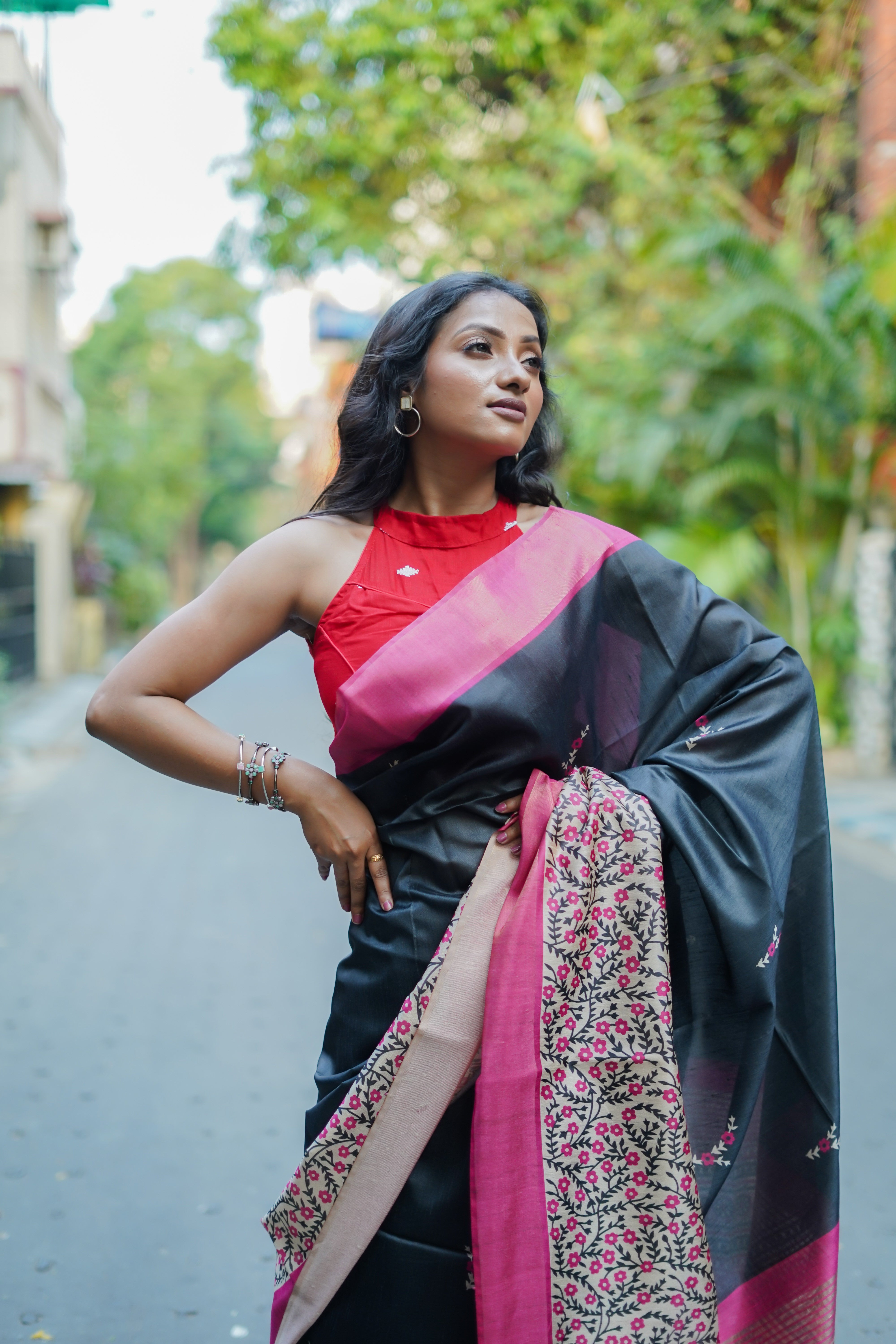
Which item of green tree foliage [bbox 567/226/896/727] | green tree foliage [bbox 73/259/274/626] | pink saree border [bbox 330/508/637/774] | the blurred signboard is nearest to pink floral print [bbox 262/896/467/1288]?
pink saree border [bbox 330/508/637/774]

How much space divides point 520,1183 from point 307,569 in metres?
0.89

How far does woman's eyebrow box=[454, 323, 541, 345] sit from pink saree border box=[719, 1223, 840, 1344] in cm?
140

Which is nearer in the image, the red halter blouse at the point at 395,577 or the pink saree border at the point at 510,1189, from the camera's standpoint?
the pink saree border at the point at 510,1189

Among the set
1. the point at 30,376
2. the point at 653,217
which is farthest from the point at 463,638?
the point at 30,376

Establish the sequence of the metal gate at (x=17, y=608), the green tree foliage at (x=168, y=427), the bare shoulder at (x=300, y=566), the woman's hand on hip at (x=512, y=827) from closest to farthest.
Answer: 1. the woman's hand on hip at (x=512, y=827)
2. the bare shoulder at (x=300, y=566)
3. the metal gate at (x=17, y=608)
4. the green tree foliage at (x=168, y=427)

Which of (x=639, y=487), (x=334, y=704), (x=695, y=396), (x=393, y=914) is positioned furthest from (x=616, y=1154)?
(x=695, y=396)

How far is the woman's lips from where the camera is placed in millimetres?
1803

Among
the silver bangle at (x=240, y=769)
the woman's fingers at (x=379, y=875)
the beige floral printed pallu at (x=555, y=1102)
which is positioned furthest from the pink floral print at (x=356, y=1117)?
the silver bangle at (x=240, y=769)

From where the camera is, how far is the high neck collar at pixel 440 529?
190cm

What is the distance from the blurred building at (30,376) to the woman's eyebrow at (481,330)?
11489 mm

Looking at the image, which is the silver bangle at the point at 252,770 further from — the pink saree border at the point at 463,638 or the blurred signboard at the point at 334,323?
the blurred signboard at the point at 334,323

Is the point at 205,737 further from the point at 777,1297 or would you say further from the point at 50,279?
the point at 50,279

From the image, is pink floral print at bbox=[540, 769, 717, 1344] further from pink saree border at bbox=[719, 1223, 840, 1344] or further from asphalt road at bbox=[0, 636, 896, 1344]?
asphalt road at bbox=[0, 636, 896, 1344]

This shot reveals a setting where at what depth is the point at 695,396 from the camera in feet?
32.7
